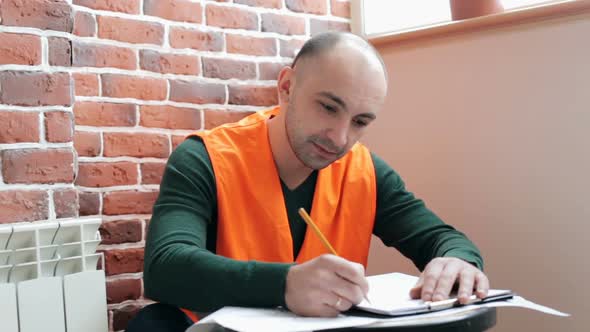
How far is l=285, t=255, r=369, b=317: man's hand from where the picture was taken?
1.00 meters

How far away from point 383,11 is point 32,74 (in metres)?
1.23

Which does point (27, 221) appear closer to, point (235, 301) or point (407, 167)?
point (235, 301)

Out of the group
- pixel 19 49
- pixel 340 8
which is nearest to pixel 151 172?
pixel 19 49

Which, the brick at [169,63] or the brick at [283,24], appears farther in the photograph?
the brick at [283,24]

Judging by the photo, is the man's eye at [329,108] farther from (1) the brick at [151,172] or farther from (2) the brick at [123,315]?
(2) the brick at [123,315]

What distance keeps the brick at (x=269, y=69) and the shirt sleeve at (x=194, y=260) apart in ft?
2.21

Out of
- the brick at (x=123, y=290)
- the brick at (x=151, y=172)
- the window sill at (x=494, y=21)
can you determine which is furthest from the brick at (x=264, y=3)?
the brick at (x=123, y=290)

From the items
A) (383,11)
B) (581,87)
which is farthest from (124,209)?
(581,87)

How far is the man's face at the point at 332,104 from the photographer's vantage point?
4.48ft

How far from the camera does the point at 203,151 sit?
4.84 feet

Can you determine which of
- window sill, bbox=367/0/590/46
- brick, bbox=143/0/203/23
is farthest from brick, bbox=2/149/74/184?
window sill, bbox=367/0/590/46

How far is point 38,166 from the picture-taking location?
5.09ft

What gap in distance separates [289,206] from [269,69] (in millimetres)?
723

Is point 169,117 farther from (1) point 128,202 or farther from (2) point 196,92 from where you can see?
(1) point 128,202
